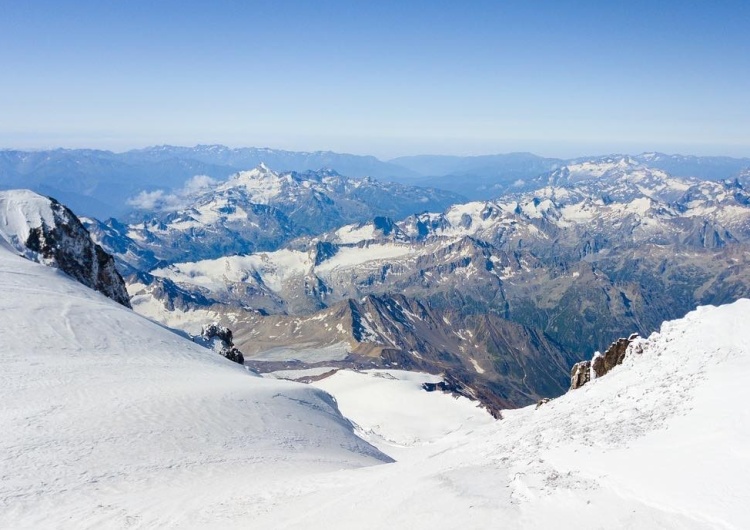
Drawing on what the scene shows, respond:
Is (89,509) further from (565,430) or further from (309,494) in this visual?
(565,430)

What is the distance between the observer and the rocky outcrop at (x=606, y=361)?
32812 mm

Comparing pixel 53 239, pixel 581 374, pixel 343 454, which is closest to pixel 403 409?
pixel 53 239

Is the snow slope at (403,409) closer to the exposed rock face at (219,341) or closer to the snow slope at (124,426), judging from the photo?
the exposed rock face at (219,341)

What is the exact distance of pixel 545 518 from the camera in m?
14.1

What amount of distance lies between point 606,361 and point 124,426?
30513mm

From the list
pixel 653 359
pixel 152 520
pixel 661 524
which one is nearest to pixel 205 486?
pixel 152 520

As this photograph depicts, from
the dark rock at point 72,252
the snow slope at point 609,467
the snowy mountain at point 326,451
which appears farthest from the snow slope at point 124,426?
the dark rock at point 72,252

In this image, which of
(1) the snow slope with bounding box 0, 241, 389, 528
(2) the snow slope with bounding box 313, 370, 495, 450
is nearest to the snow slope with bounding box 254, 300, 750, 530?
(1) the snow slope with bounding box 0, 241, 389, 528

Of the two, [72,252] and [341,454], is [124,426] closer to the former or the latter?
[341,454]

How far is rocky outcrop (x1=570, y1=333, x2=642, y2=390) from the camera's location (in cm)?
3281

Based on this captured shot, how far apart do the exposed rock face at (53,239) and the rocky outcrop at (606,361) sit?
208ft

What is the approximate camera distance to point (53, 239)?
70.2 m

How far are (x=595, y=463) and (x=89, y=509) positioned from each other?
18234mm

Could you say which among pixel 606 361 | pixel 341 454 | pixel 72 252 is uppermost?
pixel 72 252
